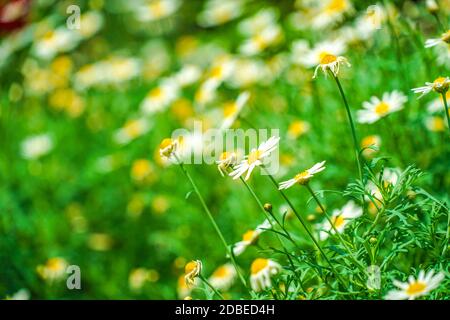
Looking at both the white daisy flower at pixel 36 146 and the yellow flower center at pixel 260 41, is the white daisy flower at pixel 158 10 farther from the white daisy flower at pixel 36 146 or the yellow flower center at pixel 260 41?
the yellow flower center at pixel 260 41

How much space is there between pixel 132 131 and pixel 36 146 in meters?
0.50

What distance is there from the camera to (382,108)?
1.62 meters

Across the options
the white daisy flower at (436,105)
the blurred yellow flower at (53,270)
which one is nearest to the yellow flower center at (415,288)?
the white daisy flower at (436,105)

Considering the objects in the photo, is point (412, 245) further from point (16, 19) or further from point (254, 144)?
point (16, 19)

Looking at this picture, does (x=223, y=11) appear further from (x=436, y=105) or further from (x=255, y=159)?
(x=255, y=159)

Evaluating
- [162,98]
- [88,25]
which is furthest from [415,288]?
[88,25]

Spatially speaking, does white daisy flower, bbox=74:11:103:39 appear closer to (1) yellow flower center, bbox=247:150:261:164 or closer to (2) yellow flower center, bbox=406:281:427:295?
(1) yellow flower center, bbox=247:150:261:164

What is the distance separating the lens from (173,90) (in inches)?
103

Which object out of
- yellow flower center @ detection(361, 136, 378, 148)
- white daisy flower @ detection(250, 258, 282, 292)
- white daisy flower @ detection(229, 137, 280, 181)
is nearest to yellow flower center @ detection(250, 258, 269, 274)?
white daisy flower @ detection(250, 258, 282, 292)

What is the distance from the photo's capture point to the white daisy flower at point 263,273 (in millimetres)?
1386

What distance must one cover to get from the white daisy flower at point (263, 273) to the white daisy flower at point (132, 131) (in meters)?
1.30

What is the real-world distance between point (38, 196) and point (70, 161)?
1.06ft

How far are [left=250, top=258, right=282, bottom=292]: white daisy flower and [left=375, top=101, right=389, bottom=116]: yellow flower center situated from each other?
0.47m
